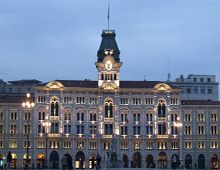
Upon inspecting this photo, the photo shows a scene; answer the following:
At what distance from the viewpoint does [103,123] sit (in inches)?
4577

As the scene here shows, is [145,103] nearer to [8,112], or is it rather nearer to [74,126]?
[74,126]

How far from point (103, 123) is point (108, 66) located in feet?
45.7

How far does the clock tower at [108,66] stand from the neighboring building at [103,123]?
0.79 ft

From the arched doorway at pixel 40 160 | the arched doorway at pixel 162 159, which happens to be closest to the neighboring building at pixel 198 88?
the arched doorway at pixel 162 159

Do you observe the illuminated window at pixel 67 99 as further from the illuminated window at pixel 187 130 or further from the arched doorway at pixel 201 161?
the arched doorway at pixel 201 161

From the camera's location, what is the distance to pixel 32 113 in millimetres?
116062

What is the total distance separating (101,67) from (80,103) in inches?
401

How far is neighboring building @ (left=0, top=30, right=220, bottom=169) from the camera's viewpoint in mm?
114812

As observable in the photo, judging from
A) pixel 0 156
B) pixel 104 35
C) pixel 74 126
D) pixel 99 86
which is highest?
pixel 104 35

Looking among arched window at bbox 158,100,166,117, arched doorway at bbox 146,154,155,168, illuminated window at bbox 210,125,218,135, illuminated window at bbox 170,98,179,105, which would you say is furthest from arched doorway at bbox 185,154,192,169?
illuminated window at bbox 170,98,179,105

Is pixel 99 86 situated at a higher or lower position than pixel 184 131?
higher

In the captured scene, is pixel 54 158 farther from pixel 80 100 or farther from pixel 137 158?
pixel 137 158

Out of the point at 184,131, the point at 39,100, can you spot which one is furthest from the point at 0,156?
the point at 184,131

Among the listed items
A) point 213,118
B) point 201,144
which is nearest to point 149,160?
point 201,144
